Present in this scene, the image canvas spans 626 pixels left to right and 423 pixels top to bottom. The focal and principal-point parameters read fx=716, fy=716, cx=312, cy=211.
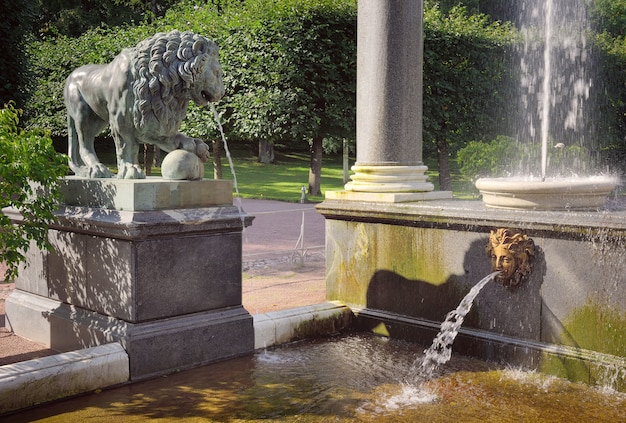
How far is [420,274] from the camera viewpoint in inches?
237

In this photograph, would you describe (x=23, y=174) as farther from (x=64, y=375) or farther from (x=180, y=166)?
(x=64, y=375)

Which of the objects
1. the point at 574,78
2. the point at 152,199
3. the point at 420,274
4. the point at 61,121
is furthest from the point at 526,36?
the point at 152,199

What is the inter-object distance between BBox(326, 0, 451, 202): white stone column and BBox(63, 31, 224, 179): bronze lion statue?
1.70 m

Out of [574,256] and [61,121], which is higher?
[61,121]

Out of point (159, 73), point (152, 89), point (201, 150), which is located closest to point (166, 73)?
point (159, 73)

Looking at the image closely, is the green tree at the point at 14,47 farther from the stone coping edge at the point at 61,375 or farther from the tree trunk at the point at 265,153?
the tree trunk at the point at 265,153

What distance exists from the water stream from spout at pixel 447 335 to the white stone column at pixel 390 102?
1.20m

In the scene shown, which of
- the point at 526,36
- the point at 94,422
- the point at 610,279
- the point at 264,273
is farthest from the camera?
the point at 526,36

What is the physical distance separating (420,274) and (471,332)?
671 millimetres

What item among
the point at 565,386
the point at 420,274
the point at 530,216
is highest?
the point at 530,216

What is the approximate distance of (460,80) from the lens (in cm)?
2184

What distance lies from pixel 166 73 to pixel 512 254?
9.22ft

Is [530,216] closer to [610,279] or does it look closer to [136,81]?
[610,279]

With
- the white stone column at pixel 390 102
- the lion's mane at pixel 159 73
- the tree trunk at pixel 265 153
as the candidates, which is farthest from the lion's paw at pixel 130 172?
the tree trunk at pixel 265 153
